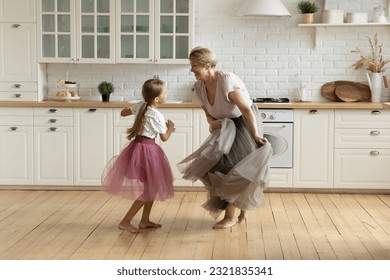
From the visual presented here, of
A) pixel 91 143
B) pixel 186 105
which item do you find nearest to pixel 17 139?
pixel 91 143

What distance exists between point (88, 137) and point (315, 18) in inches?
106

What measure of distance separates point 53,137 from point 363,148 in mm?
3108

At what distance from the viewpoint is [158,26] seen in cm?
832

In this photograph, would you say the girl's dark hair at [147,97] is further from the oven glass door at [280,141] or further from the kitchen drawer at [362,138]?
the kitchen drawer at [362,138]

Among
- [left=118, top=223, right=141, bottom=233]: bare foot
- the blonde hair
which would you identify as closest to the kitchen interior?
[left=118, top=223, right=141, bottom=233]: bare foot

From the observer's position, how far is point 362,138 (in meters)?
8.03

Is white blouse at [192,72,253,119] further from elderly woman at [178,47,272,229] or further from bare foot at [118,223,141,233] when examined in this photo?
bare foot at [118,223,141,233]

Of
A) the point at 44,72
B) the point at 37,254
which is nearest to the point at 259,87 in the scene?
the point at 44,72

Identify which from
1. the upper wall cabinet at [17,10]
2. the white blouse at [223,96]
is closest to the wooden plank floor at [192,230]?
the white blouse at [223,96]

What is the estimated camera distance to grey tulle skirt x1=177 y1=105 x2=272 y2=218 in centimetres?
610

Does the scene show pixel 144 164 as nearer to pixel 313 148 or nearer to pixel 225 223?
pixel 225 223

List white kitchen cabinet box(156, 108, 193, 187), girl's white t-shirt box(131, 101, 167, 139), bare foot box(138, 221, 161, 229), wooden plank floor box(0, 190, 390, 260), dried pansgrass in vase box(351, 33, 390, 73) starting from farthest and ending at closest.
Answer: dried pansgrass in vase box(351, 33, 390, 73)
white kitchen cabinet box(156, 108, 193, 187)
bare foot box(138, 221, 161, 229)
girl's white t-shirt box(131, 101, 167, 139)
wooden plank floor box(0, 190, 390, 260)

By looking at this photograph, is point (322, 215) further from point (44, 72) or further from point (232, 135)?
point (44, 72)

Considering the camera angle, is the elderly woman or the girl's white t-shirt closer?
the elderly woman
